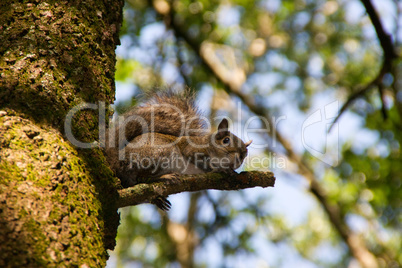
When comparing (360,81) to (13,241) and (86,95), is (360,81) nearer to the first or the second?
(86,95)

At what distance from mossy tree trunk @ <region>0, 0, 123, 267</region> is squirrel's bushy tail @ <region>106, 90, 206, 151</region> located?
86 centimetres

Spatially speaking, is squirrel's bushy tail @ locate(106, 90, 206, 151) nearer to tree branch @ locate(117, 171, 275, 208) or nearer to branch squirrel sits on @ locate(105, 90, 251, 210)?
branch squirrel sits on @ locate(105, 90, 251, 210)

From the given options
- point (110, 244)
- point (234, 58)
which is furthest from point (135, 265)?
point (110, 244)

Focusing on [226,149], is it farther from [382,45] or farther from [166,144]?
[382,45]

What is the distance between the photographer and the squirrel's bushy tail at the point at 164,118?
2828 mm

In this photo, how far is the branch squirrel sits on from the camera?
8.53 feet

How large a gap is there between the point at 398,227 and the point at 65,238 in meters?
5.88

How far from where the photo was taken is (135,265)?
9359 millimetres

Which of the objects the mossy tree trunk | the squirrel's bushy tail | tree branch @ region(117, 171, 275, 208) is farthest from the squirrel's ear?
the mossy tree trunk

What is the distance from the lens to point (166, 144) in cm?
294

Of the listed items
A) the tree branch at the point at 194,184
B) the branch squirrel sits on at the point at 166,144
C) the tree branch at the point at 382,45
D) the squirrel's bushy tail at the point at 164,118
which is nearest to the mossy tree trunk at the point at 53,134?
the tree branch at the point at 194,184

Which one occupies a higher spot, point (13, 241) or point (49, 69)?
point (49, 69)

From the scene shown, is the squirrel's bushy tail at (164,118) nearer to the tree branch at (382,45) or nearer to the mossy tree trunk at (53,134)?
the mossy tree trunk at (53,134)

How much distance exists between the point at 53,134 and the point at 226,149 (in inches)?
83.7
